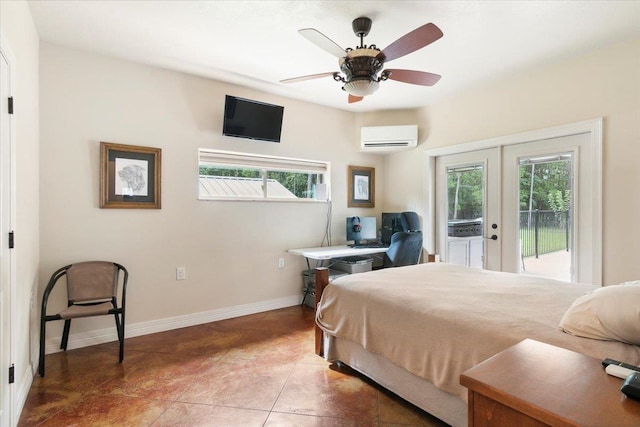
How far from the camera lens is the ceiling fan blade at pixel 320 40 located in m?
1.90

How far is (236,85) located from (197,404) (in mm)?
3103

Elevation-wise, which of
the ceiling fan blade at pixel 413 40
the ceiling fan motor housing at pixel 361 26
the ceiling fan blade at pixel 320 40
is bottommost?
the ceiling fan blade at pixel 413 40

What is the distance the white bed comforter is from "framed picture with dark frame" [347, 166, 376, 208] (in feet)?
7.07

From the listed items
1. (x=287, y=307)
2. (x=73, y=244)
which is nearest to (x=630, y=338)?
(x=287, y=307)

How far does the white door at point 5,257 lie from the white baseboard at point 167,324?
3.68 ft

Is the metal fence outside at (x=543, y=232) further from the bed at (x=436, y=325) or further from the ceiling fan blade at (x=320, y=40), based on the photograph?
the ceiling fan blade at (x=320, y=40)

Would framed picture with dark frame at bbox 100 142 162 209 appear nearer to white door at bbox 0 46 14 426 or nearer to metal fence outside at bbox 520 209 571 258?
white door at bbox 0 46 14 426

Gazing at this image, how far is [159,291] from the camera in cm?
320

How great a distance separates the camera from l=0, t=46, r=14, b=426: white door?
164 cm

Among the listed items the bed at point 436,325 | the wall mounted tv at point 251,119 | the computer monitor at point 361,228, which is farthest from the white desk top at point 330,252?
the wall mounted tv at point 251,119

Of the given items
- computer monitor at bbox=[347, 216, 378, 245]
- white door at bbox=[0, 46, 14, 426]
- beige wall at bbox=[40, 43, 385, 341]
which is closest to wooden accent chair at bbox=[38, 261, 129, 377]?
beige wall at bbox=[40, 43, 385, 341]

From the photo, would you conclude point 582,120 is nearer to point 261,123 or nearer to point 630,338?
point 630,338

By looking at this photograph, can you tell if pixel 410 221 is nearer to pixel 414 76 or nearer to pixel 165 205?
pixel 414 76

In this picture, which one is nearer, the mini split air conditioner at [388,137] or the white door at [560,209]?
the white door at [560,209]
